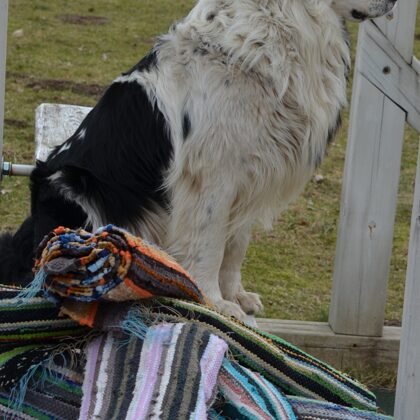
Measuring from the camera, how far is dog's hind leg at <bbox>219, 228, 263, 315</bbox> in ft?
14.2

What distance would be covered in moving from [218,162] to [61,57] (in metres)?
6.72

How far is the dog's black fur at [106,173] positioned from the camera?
13.1 feet

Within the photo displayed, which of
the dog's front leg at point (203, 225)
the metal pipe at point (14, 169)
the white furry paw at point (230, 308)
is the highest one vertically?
the metal pipe at point (14, 169)

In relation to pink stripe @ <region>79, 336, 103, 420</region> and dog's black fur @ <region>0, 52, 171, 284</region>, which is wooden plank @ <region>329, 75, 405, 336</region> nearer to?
dog's black fur @ <region>0, 52, 171, 284</region>

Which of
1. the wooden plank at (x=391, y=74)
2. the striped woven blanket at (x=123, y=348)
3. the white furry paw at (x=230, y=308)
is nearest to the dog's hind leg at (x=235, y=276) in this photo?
the white furry paw at (x=230, y=308)

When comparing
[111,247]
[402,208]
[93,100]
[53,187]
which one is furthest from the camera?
[93,100]

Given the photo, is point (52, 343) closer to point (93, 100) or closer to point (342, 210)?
point (342, 210)

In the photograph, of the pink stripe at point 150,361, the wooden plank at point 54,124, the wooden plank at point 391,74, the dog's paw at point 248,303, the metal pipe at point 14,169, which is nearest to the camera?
the pink stripe at point 150,361

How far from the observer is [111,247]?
2199 mm

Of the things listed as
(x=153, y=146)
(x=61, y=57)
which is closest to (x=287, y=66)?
(x=153, y=146)

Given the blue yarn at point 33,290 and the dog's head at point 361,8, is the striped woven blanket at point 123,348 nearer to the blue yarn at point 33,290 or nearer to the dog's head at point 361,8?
the blue yarn at point 33,290

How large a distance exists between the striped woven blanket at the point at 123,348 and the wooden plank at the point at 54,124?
2.38 meters

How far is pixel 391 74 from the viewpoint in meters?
2.79

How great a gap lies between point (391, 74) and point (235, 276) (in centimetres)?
175
